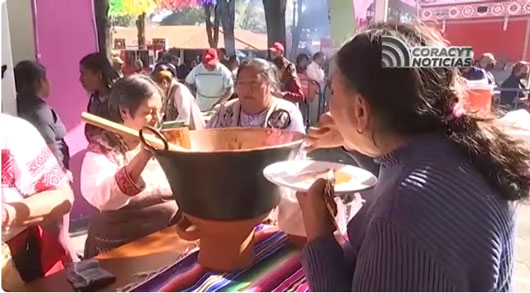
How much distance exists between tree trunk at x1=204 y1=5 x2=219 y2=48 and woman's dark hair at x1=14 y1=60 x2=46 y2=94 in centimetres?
24

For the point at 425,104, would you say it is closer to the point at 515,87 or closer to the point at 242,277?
the point at 515,87

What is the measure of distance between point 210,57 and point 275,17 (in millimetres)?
122

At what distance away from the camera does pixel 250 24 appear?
Answer: 705 mm

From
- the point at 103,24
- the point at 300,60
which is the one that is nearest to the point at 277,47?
the point at 300,60

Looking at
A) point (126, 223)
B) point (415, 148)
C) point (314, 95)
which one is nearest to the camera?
point (415, 148)

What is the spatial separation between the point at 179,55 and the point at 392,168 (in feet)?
1.31

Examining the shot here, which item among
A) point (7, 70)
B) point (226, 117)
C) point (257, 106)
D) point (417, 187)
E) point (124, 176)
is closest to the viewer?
point (417, 187)

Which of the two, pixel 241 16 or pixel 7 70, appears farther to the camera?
pixel 241 16

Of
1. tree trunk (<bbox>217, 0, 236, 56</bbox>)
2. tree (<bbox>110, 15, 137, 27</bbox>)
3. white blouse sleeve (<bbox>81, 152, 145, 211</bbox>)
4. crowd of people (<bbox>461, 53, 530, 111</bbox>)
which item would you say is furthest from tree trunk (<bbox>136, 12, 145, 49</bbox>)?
crowd of people (<bbox>461, 53, 530, 111</bbox>)

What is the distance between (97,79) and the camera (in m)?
0.73

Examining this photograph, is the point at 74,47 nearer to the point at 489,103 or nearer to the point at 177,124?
the point at 177,124

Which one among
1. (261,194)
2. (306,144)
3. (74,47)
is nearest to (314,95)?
(306,144)

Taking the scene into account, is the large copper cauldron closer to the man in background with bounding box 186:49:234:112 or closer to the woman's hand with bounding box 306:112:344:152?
the woman's hand with bounding box 306:112:344:152

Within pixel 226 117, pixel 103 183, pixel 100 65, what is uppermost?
pixel 100 65
